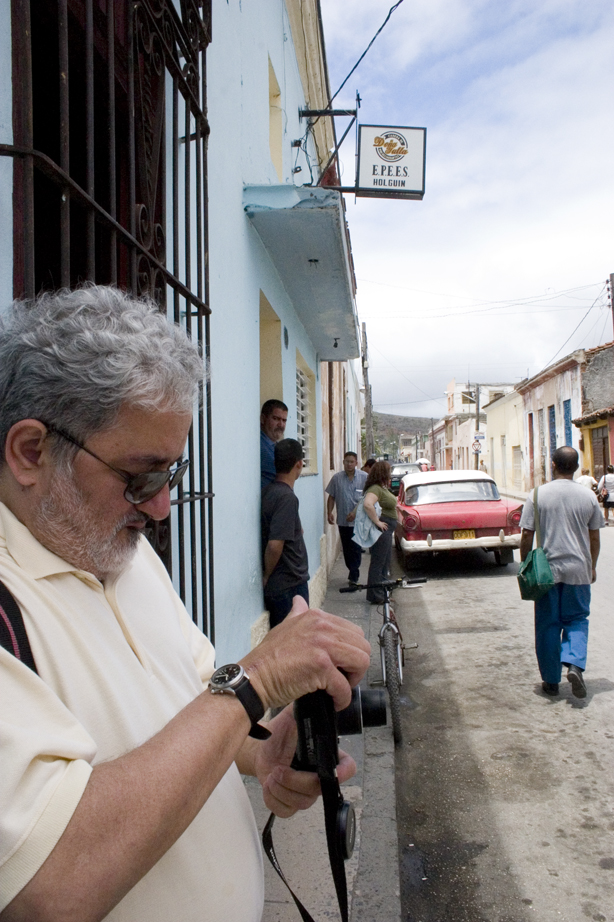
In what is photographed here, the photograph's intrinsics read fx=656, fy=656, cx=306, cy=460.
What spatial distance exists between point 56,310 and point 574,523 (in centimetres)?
443

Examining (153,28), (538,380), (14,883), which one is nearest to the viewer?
(14,883)

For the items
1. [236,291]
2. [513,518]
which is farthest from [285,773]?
[513,518]

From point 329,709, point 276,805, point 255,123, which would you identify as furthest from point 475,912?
point 255,123

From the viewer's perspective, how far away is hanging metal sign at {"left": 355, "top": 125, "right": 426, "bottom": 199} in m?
6.72

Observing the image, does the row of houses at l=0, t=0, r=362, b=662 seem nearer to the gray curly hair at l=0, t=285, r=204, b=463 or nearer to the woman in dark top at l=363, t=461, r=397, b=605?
the gray curly hair at l=0, t=285, r=204, b=463

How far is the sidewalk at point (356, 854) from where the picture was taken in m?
2.54

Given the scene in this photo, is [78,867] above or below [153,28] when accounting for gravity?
below

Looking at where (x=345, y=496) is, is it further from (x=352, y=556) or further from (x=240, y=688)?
(x=240, y=688)

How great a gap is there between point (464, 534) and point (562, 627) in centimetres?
492

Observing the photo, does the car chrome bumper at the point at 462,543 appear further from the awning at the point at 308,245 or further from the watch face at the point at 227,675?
the watch face at the point at 227,675

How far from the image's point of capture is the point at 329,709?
1.17 metres

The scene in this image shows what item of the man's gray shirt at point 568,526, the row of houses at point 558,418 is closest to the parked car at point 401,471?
the row of houses at point 558,418

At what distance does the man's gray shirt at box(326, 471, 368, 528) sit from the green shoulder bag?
15.1 ft

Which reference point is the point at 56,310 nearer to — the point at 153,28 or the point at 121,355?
the point at 121,355
